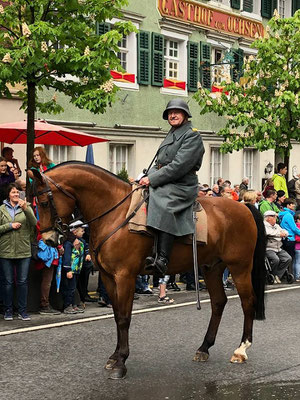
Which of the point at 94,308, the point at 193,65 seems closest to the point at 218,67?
the point at 193,65

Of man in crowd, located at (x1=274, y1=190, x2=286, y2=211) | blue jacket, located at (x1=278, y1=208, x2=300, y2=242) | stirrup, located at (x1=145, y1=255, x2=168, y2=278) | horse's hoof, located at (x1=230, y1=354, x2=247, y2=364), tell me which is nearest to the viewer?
stirrup, located at (x1=145, y1=255, x2=168, y2=278)

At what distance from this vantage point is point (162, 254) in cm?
820

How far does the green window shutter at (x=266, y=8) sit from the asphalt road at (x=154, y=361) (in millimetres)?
23103

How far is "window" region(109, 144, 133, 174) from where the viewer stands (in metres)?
25.9

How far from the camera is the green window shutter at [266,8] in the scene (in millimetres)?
32875

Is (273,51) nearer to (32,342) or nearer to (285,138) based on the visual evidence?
(285,138)

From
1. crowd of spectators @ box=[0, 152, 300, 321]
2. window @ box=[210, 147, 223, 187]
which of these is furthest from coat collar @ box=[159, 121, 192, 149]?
window @ box=[210, 147, 223, 187]

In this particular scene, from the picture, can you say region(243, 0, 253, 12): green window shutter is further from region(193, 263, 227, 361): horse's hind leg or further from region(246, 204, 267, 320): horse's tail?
region(193, 263, 227, 361): horse's hind leg

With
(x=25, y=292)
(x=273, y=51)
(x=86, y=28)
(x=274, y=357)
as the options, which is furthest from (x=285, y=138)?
(x=274, y=357)

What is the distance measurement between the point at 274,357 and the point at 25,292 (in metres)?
3.94

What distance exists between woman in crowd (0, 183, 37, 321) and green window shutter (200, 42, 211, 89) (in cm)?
1822

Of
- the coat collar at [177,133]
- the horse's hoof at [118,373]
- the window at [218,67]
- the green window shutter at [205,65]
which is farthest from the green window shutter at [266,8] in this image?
the horse's hoof at [118,373]

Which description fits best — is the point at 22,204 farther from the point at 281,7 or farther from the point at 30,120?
the point at 281,7

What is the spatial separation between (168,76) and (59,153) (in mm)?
6282
